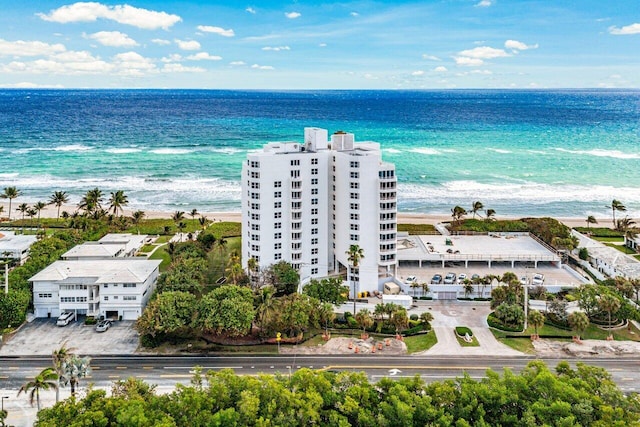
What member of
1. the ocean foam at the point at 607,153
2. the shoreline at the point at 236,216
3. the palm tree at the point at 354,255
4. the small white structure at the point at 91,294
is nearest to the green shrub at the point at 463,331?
the palm tree at the point at 354,255

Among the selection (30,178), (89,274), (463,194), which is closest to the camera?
(89,274)

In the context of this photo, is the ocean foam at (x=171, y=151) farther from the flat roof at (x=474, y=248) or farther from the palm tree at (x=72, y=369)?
the palm tree at (x=72, y=369)

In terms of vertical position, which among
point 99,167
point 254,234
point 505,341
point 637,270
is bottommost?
point 505,341

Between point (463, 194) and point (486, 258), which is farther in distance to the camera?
point (463, 194)

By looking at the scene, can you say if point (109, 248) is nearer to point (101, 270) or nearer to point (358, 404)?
point (101, 270)

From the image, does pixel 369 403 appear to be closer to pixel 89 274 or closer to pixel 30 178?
pixel 89 274

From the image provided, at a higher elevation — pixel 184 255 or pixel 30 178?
pixel 30 178

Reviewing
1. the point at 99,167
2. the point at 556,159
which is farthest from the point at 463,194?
the point at 99,167
